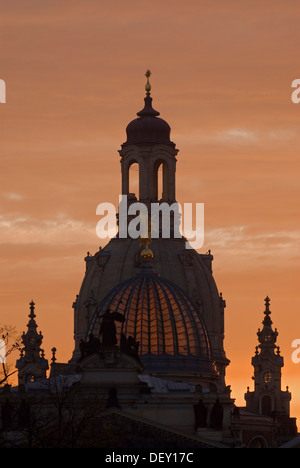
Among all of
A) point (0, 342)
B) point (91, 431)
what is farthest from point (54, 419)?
point (0, 342)

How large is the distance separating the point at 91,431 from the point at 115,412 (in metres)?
32.4

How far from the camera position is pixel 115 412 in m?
197

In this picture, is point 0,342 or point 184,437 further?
point 184,437

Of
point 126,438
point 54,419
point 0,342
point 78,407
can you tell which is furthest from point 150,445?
point 0,342
